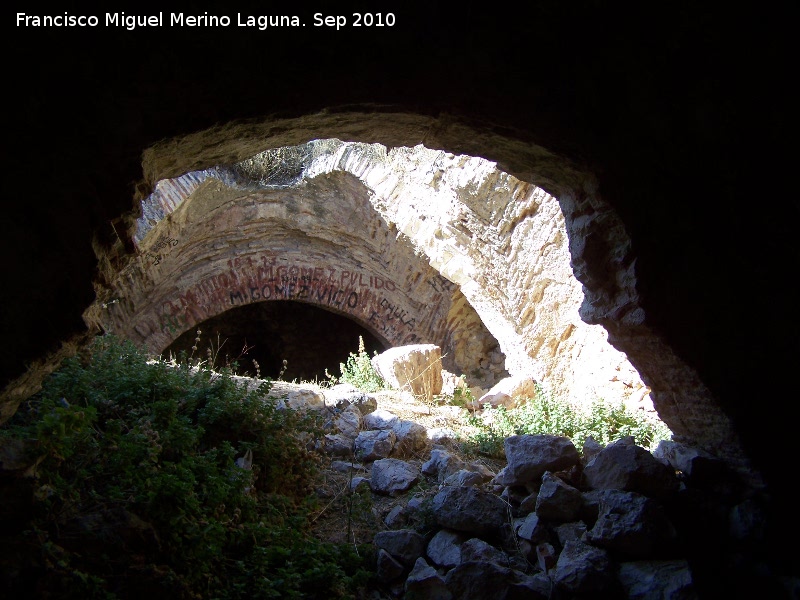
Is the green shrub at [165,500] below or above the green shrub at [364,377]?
below

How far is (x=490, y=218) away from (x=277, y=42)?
14.8ft

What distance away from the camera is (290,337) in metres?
11.8

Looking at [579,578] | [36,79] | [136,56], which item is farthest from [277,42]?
[579,578]

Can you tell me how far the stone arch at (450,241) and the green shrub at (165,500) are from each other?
0.65 m

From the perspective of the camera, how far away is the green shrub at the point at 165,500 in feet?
6.59

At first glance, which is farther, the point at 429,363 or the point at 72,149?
the point at 429,363

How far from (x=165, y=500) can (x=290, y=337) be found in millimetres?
9631

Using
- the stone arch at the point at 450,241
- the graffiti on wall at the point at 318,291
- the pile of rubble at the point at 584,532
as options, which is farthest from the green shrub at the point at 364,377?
the pile of rubble at the point at 584,532

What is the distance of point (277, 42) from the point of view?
197 cm

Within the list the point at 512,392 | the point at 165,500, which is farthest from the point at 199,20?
the point at 512,392

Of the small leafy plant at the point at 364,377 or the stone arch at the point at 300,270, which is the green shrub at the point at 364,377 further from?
the stone arch at the point at 300,270

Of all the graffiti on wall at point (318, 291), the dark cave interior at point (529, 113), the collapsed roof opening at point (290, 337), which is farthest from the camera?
the collapsed roof opening at point (290, 337)

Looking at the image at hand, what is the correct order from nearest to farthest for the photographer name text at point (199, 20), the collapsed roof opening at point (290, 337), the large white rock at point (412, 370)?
the photographer name text at point (199, 20)
the large white rock at point (412, 370)
the collapsed roof opening at point (290, 337)

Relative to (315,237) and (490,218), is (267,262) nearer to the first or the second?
(315,237)
